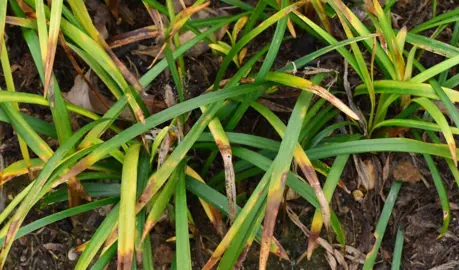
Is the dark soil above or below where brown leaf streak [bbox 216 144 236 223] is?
below

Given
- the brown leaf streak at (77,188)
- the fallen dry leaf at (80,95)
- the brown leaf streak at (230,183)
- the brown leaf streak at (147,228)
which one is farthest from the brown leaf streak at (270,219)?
the fallen dry leaf at (80,95)

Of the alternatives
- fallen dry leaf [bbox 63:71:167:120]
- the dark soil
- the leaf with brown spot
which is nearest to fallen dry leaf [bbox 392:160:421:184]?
the dark soil

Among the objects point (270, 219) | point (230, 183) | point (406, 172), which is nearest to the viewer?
Answer: point (270, 219)

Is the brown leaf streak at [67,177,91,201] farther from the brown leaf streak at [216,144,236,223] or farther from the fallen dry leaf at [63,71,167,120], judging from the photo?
the brown leaf streak at [216,144,236,223]

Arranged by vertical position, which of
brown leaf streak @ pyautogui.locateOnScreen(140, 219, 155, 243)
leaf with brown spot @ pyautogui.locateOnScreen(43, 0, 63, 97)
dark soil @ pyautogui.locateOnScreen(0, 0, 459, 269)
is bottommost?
dark soil @ pyautogui.locateOnScreen(0, 0, 459, 269)

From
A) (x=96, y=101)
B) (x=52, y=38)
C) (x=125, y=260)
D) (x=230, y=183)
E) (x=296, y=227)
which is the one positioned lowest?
(x=296, y=227)

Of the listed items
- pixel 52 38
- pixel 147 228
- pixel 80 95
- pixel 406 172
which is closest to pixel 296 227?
pixel 406 172

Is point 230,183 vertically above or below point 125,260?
above

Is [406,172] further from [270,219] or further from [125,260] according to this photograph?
[125,260]

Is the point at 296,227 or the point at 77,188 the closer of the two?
the point at 77,188
